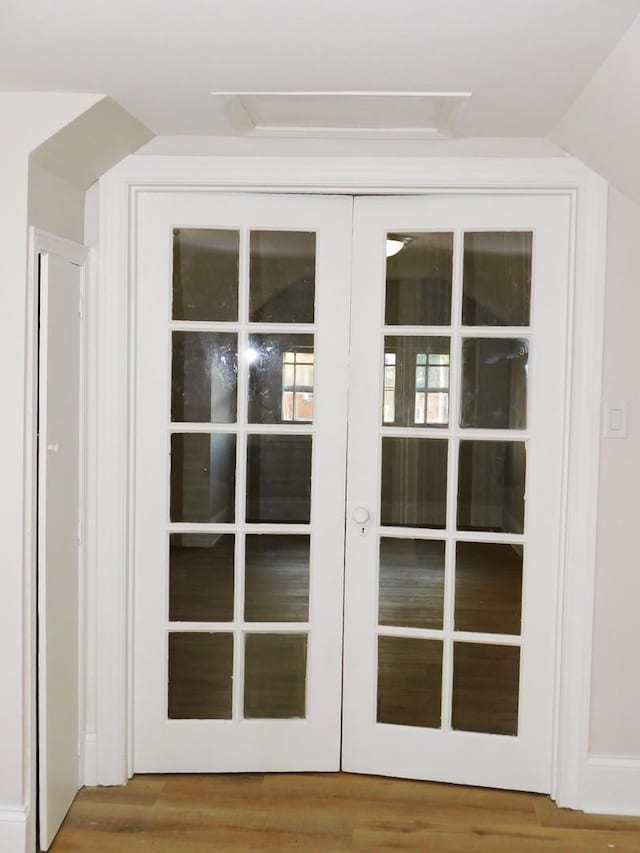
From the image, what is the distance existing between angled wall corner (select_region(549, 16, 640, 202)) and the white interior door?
163cm

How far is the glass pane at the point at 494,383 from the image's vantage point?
320 centimetres

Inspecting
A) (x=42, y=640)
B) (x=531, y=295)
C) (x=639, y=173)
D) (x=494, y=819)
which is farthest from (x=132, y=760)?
(x=639, y=173)

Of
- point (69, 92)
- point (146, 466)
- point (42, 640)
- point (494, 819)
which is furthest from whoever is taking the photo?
point (146, 466)

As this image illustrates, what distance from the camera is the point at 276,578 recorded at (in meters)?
3.35

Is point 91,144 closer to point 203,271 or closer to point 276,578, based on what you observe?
point 203,271

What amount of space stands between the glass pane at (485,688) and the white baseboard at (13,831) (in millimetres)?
1489

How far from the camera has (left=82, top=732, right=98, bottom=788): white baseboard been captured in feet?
10.6

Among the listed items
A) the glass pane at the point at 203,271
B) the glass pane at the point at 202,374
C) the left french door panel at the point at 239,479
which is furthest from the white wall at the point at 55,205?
the glass pane at the point at 202,374

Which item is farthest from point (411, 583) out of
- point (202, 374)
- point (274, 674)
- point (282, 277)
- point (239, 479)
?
point (282, 277)

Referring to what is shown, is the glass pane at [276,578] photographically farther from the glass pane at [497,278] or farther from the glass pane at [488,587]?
the glass pane at [497,278]

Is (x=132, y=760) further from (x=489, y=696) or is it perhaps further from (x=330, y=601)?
(x=489, y=696)

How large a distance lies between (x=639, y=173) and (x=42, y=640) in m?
2.29

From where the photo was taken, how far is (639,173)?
2742 mm

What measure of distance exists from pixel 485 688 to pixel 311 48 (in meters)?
2.23
